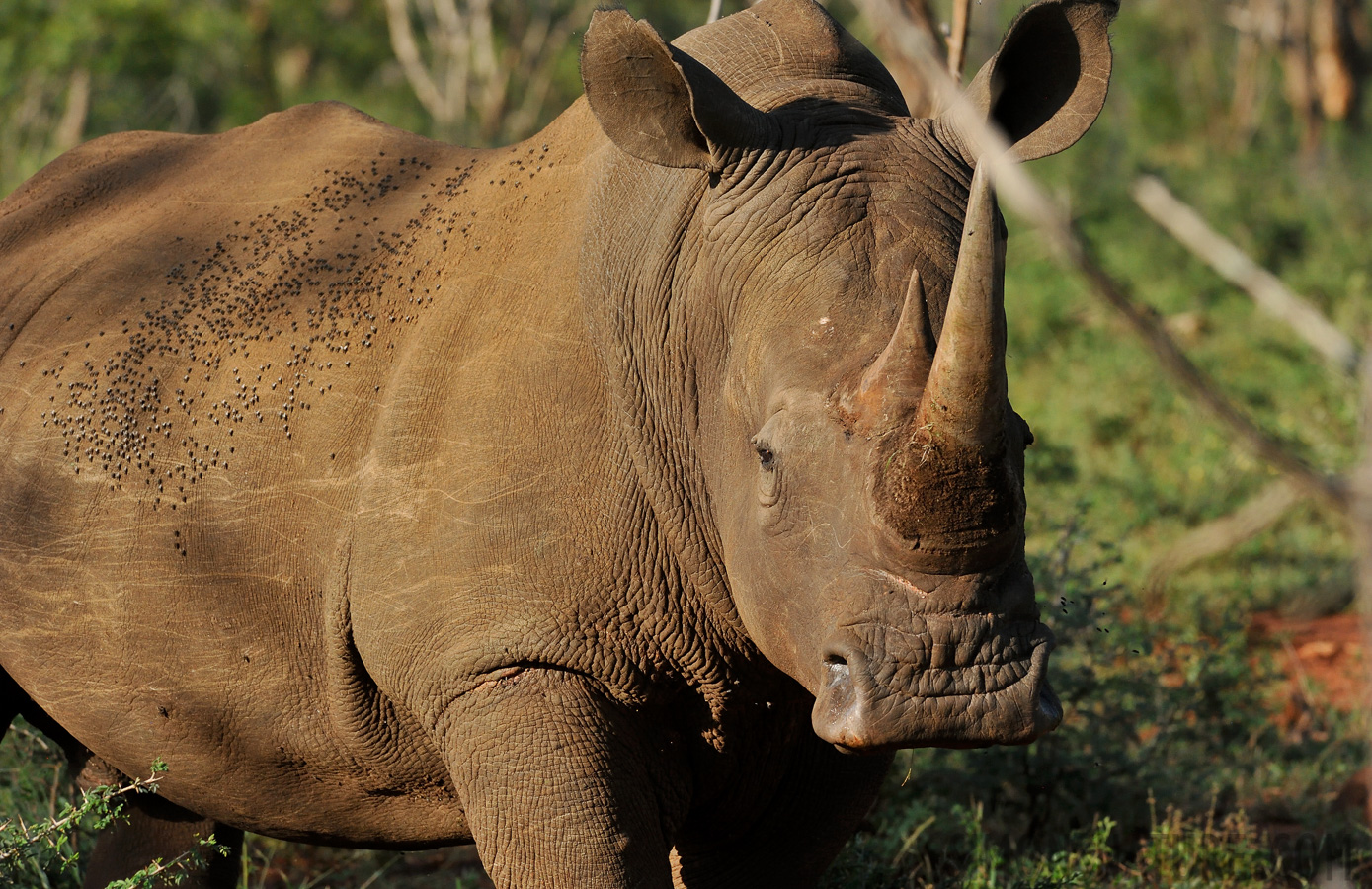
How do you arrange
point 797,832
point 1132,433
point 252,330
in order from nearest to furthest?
1. point 252,330
2. point 797,832
3. point 1132,433

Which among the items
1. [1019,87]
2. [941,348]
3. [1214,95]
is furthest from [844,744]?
[1214,95]

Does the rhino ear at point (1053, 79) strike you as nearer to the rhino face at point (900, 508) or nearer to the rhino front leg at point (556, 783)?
the rhino face at point (900, 508)

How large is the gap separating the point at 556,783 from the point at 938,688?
95cm

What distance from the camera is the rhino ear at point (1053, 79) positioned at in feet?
10.3

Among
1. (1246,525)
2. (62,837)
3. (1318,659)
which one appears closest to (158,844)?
(62,837)

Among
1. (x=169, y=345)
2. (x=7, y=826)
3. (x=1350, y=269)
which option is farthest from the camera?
(x=1350, y=269)

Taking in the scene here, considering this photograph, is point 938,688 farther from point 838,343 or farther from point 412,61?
point 412,61

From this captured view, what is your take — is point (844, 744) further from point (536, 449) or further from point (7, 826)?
point (7, 826)

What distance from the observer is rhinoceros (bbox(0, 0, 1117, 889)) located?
102 inches

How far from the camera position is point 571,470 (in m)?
3.19

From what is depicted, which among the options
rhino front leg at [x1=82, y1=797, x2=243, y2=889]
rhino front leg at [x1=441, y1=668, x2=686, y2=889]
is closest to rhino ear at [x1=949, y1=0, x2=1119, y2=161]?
rhino front leg at [x1=441, y1=668, x2=686, y2=889]

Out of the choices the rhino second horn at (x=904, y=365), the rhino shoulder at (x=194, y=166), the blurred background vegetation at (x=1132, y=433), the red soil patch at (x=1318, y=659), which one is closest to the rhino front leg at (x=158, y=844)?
the blurred background vegetation at (x=1132, y=433)

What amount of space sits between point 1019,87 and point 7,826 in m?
2.69

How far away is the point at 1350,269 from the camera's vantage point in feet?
40.3
